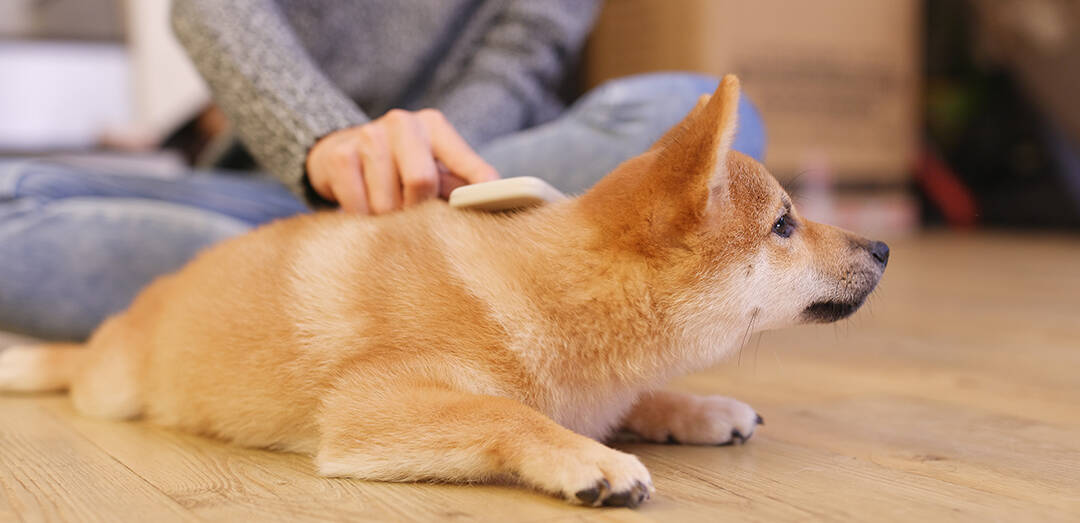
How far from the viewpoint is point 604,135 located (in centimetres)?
161

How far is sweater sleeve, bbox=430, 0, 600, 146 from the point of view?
6.14 feet

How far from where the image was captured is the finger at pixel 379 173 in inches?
46.7

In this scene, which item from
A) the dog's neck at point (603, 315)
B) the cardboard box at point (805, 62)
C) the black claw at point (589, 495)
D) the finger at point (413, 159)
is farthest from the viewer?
the cardboard box at point (805, 62)

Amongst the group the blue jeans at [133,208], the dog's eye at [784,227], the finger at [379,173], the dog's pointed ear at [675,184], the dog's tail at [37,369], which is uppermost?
the dog's pointed ear at [675,184]

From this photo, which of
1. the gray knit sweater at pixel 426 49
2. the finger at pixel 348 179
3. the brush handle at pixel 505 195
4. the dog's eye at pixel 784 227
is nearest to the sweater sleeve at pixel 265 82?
the gray knit sweater at pixel 426 49

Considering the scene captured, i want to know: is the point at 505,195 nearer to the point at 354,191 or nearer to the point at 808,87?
the point at 354,191

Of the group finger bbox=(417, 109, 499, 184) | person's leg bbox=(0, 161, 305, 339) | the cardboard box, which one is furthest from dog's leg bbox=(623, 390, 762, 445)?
the cardboard box

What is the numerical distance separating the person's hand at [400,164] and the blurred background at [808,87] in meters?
2.14

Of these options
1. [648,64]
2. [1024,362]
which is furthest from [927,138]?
[1024,362]

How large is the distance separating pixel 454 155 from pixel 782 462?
0.55 meters

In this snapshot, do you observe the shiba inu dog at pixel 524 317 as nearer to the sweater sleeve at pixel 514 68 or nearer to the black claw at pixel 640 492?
Result: the black claw at pixel 640 492

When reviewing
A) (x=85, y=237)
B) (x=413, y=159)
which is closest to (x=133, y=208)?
(x=85, y=237)

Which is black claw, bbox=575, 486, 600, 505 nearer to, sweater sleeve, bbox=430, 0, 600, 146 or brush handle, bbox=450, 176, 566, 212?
brush handle, bbox=450, 176, 566, 212

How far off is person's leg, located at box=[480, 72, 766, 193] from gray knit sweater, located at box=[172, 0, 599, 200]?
9.3 inches
